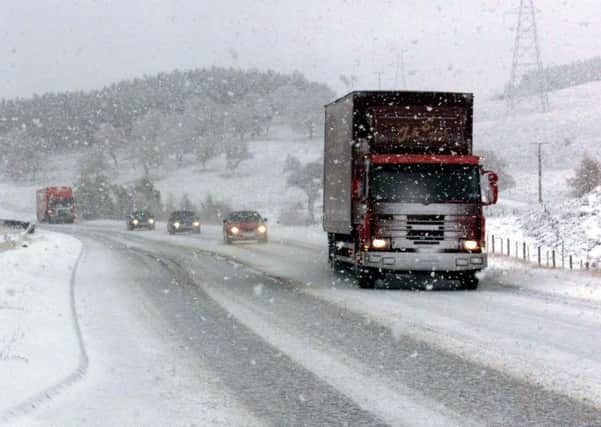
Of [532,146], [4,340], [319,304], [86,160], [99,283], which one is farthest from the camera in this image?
[86,160]

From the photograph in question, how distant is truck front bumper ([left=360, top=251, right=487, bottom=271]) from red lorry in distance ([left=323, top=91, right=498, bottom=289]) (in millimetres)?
19

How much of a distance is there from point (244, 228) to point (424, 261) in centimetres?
2179

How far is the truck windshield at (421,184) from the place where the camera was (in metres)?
16.4

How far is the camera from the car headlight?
645 inches

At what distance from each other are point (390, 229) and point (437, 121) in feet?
8.01

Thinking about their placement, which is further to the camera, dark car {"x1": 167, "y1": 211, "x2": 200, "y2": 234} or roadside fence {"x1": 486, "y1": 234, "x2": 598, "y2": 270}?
dark car {"x1": 167, "y1": 211, "x2": 200, "y2": 234}

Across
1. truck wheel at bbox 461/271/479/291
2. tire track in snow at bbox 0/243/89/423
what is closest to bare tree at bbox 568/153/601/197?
truck wheel at bbox 461/271/479/291

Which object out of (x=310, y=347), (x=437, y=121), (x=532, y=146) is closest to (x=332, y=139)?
(x=437, y=121)

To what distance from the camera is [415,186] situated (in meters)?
16.4

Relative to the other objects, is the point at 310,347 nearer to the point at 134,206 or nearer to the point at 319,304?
the point at 319,304

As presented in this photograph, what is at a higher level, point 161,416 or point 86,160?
point 86,160

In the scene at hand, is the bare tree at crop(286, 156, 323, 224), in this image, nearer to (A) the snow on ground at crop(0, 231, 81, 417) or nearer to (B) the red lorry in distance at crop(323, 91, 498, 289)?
(A) the snow on ground at crop(0, 231, 81, 417)

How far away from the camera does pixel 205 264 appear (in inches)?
974

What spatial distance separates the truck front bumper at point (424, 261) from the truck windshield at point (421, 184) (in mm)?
1035
